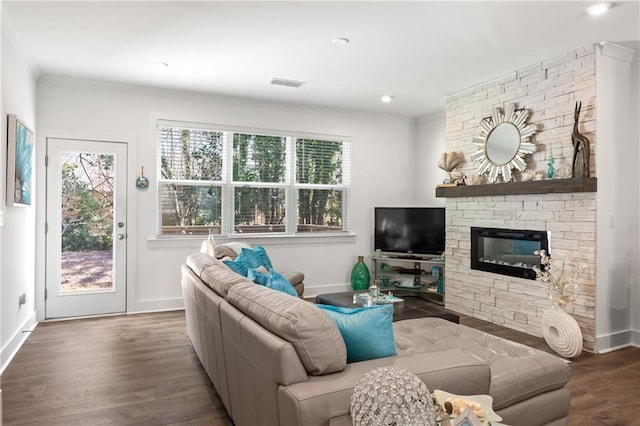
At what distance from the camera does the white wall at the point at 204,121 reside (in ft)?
15.2

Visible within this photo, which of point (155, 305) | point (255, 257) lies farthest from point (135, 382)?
point (155, 305)

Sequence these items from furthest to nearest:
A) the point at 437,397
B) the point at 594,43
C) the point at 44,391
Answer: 1. the point at 594,43
2. the point at 44,391
3. the point at 437,397

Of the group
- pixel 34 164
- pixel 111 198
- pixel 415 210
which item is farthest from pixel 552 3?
pixel 34 164

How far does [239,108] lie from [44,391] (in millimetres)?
3688

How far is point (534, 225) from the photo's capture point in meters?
4.11

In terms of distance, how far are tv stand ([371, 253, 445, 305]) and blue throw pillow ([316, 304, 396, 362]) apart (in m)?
3.72

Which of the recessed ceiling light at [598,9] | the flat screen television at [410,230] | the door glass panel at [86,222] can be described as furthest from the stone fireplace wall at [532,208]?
the door glass panel at [86,222]

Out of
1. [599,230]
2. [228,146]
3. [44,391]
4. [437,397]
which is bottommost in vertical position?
[44,391]

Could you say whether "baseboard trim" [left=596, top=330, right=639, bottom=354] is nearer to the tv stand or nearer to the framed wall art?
the tv stand

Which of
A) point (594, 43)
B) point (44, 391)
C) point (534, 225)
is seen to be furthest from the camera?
point (534, 225)

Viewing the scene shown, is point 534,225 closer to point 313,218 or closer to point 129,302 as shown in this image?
point 313,218

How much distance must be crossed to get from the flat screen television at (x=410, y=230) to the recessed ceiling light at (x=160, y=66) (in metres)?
3.32

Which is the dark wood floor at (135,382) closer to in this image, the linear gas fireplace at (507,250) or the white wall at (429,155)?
the linear gas fireplace at (507,250)

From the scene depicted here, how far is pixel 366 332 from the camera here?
1.79 meters
